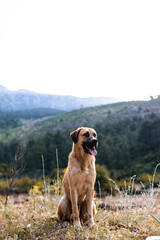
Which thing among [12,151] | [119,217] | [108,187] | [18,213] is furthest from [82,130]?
[12,151]

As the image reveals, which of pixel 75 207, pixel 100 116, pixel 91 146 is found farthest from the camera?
pixel 100 116

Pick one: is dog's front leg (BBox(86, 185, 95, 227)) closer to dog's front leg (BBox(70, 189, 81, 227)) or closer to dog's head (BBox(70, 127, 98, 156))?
dog's front leg (BBox(70, 189, 81, 227))

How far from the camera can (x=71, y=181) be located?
11.6 ft

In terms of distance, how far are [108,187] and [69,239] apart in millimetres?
10470

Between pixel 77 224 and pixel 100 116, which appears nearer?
pixel 77 224

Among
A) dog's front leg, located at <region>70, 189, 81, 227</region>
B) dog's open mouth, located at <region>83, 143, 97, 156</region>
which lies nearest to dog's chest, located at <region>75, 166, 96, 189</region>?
dog's front leg, located at <region>70, 189, 81, 227</region>

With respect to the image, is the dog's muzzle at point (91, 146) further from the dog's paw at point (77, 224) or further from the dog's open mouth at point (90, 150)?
the dog's paw at point (77, 224)

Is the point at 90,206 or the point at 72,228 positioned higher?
the point at 90,206

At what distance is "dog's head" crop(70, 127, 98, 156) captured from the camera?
11.3 feet

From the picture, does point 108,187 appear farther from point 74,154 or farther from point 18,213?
point 74,154

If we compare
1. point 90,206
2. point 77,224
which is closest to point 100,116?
point 90,206

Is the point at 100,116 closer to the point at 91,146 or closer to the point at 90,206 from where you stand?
the point at 90,206

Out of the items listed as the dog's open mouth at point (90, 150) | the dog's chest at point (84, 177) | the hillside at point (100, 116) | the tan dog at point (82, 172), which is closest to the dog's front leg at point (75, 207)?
the tan dog at point (82, 172)

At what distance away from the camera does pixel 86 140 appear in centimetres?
351
